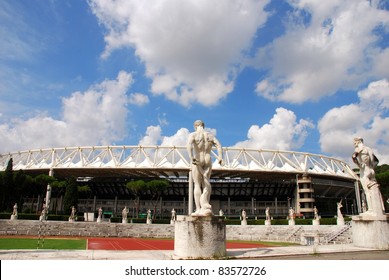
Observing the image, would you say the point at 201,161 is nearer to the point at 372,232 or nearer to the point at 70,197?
the point at 372,232

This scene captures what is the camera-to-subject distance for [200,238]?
8172 millimetres

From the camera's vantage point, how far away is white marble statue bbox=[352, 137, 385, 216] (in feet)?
37.4

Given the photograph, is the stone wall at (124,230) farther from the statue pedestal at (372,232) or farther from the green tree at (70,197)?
the green tree at (70,197)

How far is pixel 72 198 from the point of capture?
186ft

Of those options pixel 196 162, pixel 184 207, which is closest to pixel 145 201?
pixel 184 207

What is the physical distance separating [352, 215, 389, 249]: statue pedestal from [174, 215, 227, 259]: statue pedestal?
6225 millimetres

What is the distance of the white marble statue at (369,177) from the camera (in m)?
11.4

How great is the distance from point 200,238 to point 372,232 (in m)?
7.07

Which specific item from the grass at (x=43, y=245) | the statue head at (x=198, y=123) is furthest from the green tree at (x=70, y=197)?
the statue head at (x=198, y=123)

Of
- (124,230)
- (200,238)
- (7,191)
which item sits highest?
(7,191)

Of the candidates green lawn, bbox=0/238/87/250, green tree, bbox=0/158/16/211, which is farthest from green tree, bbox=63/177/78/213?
green lawn, bbox=0/238/87/250

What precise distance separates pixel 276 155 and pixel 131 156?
123ft

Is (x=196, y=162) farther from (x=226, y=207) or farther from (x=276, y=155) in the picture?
(x=226, y=207)

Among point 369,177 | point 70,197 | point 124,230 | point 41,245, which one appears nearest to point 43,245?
point 41,245
